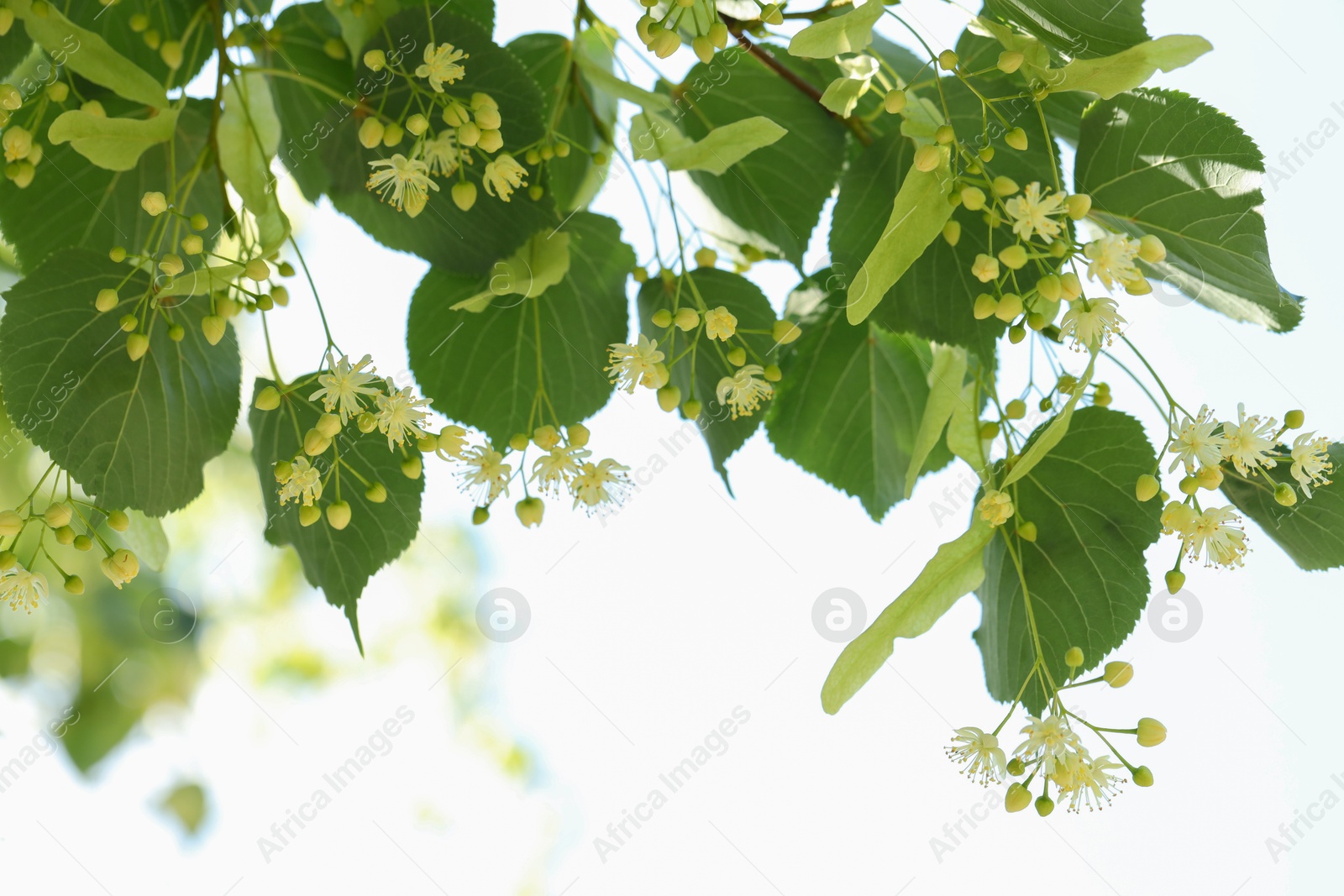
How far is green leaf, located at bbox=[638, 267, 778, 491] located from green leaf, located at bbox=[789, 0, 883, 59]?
15 cm

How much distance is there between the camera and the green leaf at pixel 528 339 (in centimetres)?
47

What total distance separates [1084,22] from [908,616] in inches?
8.7

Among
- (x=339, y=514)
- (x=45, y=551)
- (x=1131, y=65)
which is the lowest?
(x=45, y=551)

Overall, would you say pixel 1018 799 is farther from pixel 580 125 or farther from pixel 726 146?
pixel 580 125

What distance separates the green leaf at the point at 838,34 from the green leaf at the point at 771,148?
128 millimetres

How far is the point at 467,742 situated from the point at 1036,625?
10.9 feet

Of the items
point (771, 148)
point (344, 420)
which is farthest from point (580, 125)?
point (344, 420)

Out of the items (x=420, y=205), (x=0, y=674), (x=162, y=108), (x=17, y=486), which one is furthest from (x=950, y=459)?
(x=0, y=674)

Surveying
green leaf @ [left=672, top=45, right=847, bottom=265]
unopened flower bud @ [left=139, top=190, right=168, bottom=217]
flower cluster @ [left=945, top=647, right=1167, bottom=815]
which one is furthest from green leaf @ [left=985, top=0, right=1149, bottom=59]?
unopened flower bud @ [left=139, top=190, right=168, bottom=217]

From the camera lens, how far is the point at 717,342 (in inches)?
17.9

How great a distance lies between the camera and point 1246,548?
1.23 feet

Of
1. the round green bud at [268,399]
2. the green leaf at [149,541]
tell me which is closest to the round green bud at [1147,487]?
the round green bud at [268,399]

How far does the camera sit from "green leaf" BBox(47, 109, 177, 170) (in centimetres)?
37

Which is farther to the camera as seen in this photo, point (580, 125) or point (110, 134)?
point (580, 125)
